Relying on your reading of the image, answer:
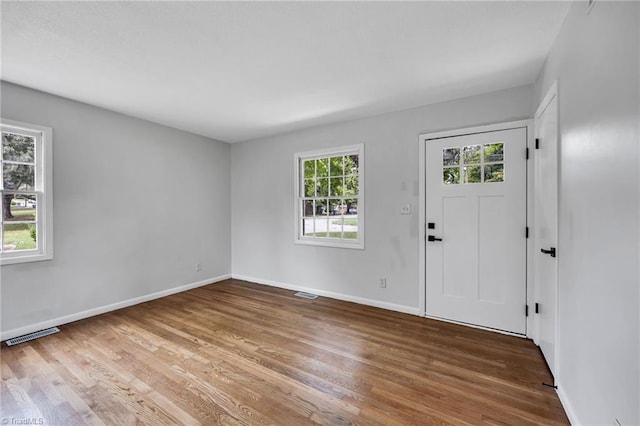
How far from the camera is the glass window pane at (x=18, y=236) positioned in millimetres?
2799

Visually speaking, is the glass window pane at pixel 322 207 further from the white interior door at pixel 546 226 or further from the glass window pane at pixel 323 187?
the white interior door at pixel 546 226

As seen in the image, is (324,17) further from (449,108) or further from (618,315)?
(618,315)

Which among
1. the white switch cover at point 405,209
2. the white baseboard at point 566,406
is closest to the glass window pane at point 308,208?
the white switch cover at point 405,209

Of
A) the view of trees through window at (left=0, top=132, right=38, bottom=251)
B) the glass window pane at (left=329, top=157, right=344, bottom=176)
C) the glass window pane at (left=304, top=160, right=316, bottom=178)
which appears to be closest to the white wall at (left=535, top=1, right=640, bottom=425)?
the glass window pane at (left=329, top=157, right=344, bottom=176)

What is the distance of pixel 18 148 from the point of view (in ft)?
9.45

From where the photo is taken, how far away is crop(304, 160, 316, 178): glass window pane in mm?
4328

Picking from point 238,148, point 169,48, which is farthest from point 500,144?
point 238,148

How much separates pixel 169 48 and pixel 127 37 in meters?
0.27

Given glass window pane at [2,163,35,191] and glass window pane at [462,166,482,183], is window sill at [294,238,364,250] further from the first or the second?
glass window pane at [2,163,35,191]

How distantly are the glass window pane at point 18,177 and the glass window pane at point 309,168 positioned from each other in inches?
127

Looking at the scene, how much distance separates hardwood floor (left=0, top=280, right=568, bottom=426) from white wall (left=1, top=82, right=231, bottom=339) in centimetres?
45

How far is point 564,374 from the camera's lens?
1.80 m

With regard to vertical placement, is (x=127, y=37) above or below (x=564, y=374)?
above

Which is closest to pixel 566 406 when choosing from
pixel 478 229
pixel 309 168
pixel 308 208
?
pixel 478 229
